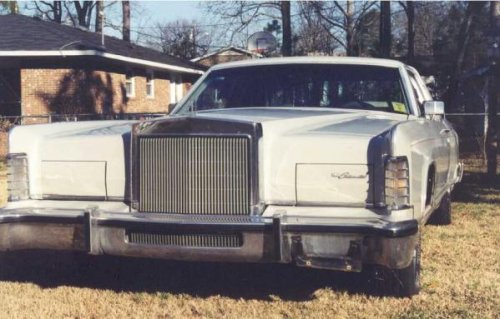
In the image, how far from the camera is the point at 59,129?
4.71 m

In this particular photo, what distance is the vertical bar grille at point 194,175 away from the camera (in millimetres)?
4074

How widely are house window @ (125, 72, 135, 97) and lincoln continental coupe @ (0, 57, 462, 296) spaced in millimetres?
19436

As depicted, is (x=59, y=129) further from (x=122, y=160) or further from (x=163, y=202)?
(x=163, y=202)

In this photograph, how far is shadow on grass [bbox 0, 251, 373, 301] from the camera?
15.9 ft

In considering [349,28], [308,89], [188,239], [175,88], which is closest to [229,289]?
[188,239]

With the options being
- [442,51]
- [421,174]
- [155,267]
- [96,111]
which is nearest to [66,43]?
[96,111]

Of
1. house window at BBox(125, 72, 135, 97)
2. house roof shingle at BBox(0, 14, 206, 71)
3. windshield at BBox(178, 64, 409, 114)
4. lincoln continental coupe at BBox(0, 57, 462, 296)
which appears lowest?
lincoln continental coupe at BBox(0, 57, 462, 296)

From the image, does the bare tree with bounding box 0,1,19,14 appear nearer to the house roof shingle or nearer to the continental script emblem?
the house roof shingle

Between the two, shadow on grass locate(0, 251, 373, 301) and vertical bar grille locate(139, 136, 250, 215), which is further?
shadow on grass locate(0, 251, 373, 301)

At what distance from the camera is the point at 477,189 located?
34.1ft

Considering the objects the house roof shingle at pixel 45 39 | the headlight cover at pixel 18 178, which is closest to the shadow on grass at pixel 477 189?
the headlight cover at pixel 18 178

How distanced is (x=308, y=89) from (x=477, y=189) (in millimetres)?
5686

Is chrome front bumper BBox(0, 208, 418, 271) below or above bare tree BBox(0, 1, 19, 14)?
below

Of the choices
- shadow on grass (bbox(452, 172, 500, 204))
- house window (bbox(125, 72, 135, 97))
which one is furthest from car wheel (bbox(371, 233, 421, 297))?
house window (bbox(125, 72, 135, 97))
